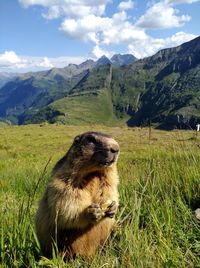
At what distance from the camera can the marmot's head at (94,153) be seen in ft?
16.6

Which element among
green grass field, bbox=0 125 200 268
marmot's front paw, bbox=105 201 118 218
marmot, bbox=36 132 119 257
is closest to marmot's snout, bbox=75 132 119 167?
marmot, bbox=36 132 119 257

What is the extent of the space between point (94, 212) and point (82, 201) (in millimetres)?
269

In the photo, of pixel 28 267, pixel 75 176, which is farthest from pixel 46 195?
pixel 28 267

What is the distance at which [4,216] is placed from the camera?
603cm

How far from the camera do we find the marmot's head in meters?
5.06

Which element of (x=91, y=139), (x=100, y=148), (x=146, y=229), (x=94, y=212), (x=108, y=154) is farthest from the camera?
(x=146, y=229)

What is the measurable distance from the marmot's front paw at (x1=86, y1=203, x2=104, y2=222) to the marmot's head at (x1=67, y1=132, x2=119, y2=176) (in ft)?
1.70

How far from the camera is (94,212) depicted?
4785mm

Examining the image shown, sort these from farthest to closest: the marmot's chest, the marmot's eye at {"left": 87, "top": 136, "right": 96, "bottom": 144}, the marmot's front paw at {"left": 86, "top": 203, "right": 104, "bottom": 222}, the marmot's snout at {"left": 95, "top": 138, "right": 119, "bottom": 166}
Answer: the marmot's eye at {"left": 87, "top": 136, "right": 96, "bottom": 144} < the marmot's chest < the marmot's snout at {"left": 95, "top": 138, "right": 119, "bottom": 166} < the marmot's front paw at {"left": 86, "top": 203, "right": 104, "bottom": 222}

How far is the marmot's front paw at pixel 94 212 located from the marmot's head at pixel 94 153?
0.52 m

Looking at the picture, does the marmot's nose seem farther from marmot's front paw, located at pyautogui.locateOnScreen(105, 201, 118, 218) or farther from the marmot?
marmot's front paw, located at pyautogui.locateOnScreen(105, 201, 118, 218)

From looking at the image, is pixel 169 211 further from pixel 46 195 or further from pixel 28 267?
pixel 28 267

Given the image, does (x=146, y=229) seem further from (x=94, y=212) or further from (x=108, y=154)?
(x=108, y=154)

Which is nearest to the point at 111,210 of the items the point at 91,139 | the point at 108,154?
the point at 108,154
